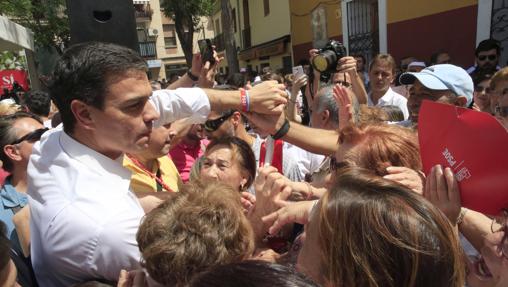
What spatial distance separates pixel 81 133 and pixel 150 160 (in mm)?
801

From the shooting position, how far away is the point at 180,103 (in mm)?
1633

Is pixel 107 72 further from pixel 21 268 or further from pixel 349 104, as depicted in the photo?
pixel 349 104

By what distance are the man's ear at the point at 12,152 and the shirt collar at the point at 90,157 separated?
1267mm

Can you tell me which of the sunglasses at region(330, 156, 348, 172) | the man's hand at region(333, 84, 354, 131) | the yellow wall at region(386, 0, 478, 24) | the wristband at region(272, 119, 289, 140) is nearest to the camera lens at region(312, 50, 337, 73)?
the man's hand at region(333, 84, 354, 131)

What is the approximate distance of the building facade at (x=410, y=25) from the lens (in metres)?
6.62

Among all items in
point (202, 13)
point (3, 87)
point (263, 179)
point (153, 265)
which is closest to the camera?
point (153, 265)

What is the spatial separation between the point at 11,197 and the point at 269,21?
16.7 meters

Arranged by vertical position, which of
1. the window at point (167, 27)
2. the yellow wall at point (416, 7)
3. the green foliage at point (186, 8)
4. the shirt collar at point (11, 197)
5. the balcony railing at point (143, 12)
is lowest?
the shirt collar at point (11, 197)

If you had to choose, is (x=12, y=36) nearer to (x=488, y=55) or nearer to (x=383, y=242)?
(x=488, y=55)

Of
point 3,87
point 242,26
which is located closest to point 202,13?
point 242,26

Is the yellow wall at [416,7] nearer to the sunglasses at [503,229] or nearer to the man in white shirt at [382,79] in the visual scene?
the man in white shirt at [382,79]

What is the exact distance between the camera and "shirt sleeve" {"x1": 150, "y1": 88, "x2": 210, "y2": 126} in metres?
1.61

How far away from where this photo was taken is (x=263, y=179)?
1.41 metres

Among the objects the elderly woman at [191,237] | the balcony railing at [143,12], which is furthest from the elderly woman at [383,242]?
the balcony railing at [143,12]
